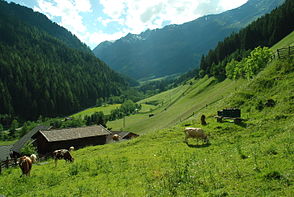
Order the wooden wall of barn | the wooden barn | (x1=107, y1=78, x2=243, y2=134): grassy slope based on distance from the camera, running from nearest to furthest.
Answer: the wooden barn → the wooden wall of barn → (x1=107, y1=78, x2=243, y2=134): grassy slope

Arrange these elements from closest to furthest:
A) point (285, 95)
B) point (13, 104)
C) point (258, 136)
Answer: point (258, 136)
point (285, 95)
point (13, 104)

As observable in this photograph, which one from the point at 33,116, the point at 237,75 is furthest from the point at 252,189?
the point at 33,116

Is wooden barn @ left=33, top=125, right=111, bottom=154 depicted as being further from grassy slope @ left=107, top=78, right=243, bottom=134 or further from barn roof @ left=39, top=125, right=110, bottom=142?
grassy slope @ left=107, top=78, right=243, bottom=134

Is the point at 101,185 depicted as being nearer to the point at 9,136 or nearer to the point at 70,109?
the point at 9,136

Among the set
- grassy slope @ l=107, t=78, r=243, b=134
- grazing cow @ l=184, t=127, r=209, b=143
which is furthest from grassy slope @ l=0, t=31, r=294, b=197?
grassy slope @ l=107, t=78, r=243, b=134

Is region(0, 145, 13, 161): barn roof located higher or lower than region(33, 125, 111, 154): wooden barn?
lower

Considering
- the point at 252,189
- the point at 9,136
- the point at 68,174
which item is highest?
the point at 252,189

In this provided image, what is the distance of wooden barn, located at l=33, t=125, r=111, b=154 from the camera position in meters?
53.3

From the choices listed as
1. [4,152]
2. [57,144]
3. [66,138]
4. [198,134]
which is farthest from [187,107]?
[4,152]

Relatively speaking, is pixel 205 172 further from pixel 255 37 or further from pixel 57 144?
pixel 255 37

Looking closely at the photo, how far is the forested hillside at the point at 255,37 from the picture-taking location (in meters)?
104

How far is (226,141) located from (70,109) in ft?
Answer: 623

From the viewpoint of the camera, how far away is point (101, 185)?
44.8ft

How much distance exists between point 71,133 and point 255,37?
4379 inches
